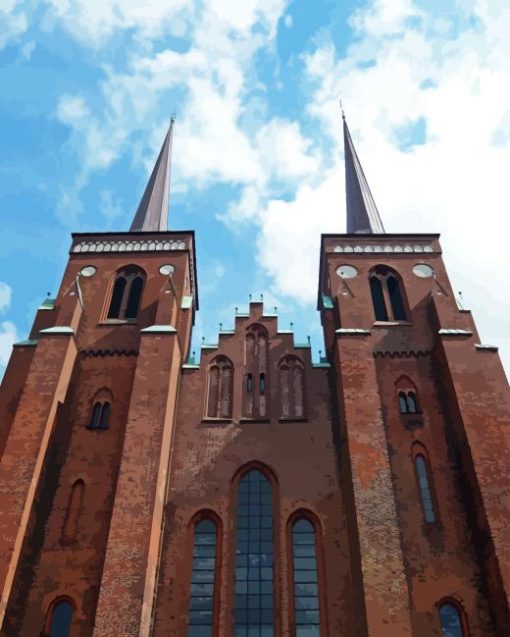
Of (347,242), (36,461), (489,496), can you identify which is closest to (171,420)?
(36,461)

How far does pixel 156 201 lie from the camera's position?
30.9 meters

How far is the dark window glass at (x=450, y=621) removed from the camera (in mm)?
15570

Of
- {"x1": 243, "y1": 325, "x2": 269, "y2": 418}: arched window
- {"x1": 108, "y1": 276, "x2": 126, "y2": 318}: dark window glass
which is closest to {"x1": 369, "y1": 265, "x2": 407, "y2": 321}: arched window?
{"x1": 243, "y1": 325, "x2": 269, "y2": 418}: arched window

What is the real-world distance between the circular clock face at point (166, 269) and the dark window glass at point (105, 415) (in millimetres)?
6420

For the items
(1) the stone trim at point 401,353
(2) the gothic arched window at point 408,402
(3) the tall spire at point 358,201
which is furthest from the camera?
(3) the tall spire at point 358,201

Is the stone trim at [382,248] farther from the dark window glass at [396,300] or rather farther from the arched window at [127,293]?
the arched window at [127,293]

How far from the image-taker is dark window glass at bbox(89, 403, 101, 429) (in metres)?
19.7

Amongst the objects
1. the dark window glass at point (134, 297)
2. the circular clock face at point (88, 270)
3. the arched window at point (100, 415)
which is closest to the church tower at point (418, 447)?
the dark window glass at point (134, 297)

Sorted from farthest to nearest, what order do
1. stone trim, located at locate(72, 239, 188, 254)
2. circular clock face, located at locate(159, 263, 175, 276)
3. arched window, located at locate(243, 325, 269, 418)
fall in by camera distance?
1. stone trim, located at locate(72, 239, 188, 254)
2. circular clock face, located at locate(159, 263, 175, 276)
3. arched window, located at locate(243, 325, 269, 418)

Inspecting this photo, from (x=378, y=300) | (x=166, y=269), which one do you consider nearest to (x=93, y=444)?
(x=166, y=269)

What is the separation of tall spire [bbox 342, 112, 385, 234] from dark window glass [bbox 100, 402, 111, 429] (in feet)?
45.4

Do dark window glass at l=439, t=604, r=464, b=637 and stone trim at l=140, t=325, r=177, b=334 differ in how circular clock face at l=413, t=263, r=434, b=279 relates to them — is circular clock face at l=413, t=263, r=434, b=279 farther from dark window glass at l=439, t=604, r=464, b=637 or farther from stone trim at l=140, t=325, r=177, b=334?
dark window glass at l=439, t=604, r=464, b=637

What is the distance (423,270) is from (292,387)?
24.7 feet

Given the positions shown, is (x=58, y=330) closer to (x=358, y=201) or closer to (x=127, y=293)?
(x=127, y=293)
